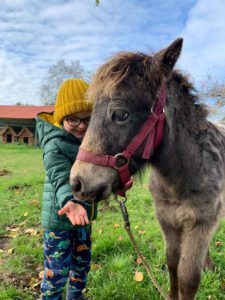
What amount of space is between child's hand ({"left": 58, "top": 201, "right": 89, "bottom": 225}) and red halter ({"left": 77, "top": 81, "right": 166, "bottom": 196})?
328mm

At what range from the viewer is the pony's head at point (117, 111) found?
204 centimetres

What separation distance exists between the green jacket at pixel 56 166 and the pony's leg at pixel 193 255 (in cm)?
93

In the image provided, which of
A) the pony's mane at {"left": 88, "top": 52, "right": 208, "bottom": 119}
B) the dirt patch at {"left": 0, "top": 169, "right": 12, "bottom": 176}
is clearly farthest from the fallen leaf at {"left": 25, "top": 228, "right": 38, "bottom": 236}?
the dirt patch at {"left": 0, "top": 169, "right": 12, "bottom": 176}

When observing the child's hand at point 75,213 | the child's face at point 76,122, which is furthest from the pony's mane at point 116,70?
the child's hand at point 75,213

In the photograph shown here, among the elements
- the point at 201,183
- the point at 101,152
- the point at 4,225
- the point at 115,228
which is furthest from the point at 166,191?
the point at 4,225

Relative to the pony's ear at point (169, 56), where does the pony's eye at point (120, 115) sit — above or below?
below

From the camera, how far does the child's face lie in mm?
2754

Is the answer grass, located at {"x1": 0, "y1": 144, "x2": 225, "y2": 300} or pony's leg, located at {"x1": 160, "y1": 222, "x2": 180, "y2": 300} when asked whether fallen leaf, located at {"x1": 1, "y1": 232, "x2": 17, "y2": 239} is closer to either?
grass, located at {"x1": 0, "y1": 144, "x2": 225, "y2": 300}

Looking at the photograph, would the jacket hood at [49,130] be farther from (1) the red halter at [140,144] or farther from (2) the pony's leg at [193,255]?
(2) the pony's leg at [193,255]

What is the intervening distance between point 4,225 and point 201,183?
409cm

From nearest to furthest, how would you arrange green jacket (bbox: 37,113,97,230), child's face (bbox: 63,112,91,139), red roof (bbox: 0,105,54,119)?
green jacket (bbox: 37,113,97,230) → child's face (bbox: 63,112,91,139) → red roof (bbox: 0,105,54,119)

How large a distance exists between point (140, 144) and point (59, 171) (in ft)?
2.78

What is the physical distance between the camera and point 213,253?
419 cm

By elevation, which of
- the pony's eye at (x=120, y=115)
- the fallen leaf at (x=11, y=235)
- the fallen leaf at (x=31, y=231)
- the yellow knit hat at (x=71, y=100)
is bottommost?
the fallen leaf at (x=11, y=235)
